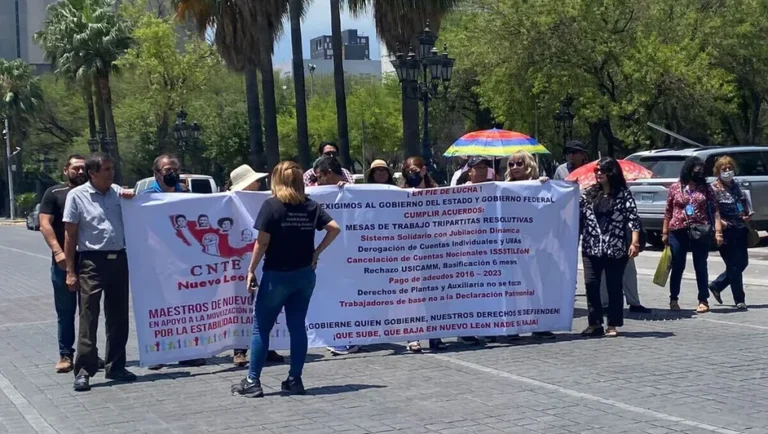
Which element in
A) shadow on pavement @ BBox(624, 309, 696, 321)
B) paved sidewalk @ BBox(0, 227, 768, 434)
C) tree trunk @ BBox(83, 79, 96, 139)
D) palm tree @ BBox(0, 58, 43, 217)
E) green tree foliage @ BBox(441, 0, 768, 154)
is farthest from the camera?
palm tree @ BBox(0, 58, 43, 217)

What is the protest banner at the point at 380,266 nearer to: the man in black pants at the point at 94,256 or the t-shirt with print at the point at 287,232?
the man in black pants at the point at 94,256

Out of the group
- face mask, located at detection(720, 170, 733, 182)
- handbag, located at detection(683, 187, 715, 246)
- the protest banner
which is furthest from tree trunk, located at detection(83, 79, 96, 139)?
the protest banner

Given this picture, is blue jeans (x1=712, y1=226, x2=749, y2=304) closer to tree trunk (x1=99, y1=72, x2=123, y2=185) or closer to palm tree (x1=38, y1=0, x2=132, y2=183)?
tree trunk (x1=99, y1=72, x2=123, y2=185)

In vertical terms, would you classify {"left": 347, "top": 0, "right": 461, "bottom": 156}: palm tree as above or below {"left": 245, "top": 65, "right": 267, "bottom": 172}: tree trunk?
above

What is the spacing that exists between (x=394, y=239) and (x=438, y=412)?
267 cm

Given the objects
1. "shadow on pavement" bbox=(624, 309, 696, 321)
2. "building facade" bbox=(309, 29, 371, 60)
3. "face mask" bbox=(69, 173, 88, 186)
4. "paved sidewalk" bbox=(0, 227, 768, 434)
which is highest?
"building facade" bbox=(309, 29, 371, 60)

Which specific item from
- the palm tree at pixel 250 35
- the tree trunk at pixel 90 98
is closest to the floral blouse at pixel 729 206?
the palm tree at pixel 250 35

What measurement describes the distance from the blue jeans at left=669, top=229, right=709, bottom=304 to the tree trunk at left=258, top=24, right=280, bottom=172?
61.9ft

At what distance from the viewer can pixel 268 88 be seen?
30484 mm

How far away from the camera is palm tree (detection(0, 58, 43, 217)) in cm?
6200

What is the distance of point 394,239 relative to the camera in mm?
9594

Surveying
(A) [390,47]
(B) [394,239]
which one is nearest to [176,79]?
(A) [390,47]

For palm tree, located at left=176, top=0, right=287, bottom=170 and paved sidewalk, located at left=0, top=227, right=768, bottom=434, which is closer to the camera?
paved sidewalk, located at left=0, top=227, right=768, bottom=434

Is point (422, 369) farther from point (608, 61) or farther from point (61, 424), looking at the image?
point (608, 61)
